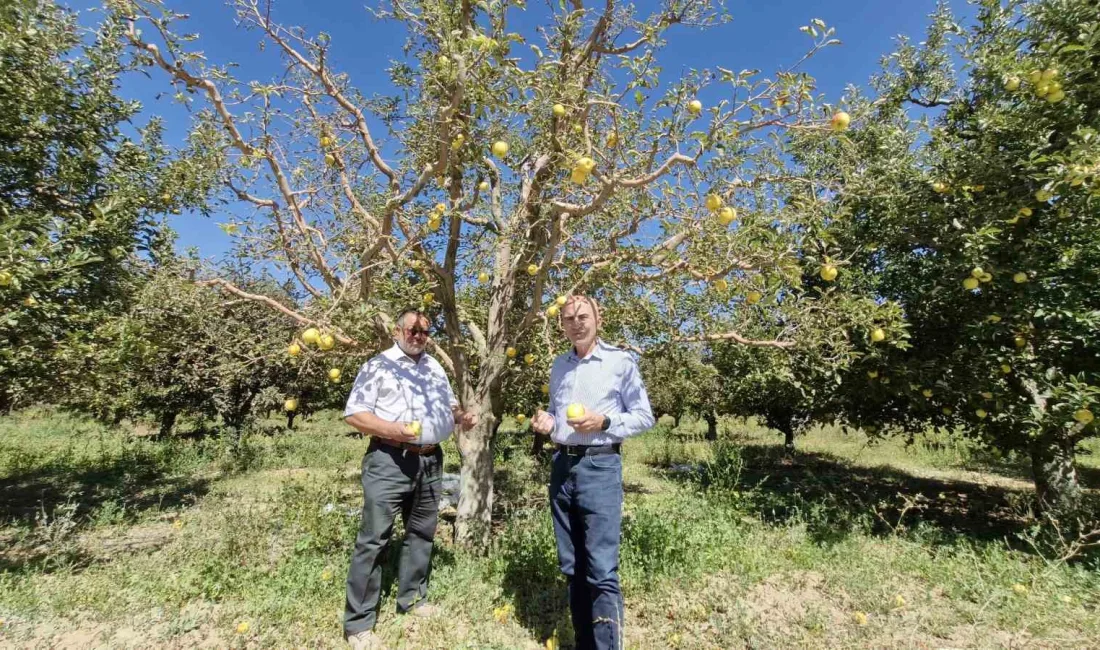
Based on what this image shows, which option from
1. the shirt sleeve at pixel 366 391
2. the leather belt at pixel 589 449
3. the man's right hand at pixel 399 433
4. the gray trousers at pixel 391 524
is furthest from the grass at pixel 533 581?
the shirt sleeve at pixel 366 391

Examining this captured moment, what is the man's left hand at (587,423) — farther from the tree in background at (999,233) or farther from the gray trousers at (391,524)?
the tree in background at (999,233)

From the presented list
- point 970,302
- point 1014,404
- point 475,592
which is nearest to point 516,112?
point 475,592

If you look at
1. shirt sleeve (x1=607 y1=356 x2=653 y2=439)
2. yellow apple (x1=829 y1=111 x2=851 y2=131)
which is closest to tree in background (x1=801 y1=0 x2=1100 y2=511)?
yellow apple (x1=829 y1=111 x2=851 y2=131)

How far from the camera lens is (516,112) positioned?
3496 millimetres

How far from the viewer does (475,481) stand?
466 centimetres

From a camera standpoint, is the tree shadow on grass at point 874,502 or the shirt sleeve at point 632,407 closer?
the shirt sleeve at point 632,407

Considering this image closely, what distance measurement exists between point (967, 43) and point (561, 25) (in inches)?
199

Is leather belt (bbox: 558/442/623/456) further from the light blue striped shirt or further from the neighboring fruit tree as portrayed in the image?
the neighboring fruit tree

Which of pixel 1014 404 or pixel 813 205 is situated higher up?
pixel 813 205

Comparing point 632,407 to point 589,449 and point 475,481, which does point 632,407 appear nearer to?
point 589,449

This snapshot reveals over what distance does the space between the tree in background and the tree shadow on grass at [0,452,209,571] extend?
7324mm

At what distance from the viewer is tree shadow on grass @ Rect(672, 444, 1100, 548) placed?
566 centimetres

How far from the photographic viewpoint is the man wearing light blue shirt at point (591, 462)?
2.67 meters

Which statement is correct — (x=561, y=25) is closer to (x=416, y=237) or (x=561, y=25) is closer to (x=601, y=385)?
(x=416, y=237)
